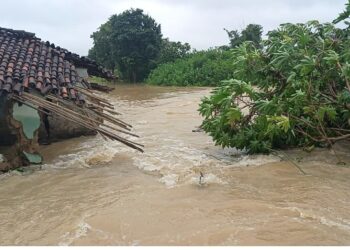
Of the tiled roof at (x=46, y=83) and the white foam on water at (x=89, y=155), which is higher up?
the tiled roof at (x=46, y=83)

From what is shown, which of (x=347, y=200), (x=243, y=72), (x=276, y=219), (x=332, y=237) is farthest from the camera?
(x=243, y=72)

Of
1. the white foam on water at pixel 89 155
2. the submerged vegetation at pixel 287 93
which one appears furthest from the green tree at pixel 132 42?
the submerged vegetation at pixel 287 93

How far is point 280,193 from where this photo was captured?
6.57 metres

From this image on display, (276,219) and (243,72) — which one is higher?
(243,72)

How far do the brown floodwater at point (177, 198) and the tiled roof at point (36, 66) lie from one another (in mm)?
1708

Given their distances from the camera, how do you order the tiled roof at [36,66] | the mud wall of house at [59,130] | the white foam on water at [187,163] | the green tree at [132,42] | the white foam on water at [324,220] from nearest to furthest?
the white foam on water at [324,220] → the white foam on water at [187,163] → the tiled roof at [36,66] → the mud wall of house at [59,130] → the green tree at [132,42]

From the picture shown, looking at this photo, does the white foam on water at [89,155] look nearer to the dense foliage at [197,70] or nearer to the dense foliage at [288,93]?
the dense foliage at [288,93]

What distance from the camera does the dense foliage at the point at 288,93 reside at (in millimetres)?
8016

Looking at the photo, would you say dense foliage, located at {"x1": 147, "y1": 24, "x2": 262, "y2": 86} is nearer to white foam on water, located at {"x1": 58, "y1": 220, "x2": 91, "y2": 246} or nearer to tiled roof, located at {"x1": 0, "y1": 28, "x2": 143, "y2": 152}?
tiled roof, located at {"x1": 0, "y1": 28, "x2": 143, "y2": 152}

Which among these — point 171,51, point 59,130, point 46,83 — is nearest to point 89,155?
point 59,130

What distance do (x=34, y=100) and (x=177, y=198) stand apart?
3201 mm

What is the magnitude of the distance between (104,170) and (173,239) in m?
3.87

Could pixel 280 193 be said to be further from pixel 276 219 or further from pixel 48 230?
pixel 48 230

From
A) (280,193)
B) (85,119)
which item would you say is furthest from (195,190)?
(85,119)
